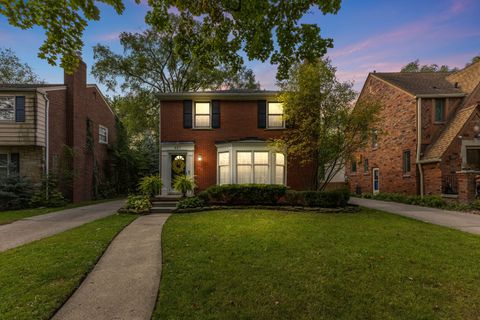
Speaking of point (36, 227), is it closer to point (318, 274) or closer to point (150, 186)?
point (150, 186)

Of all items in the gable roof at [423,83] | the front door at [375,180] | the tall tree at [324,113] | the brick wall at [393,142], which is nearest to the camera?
the tall tree at [324,113]

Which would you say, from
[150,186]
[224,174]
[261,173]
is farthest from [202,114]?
[150,186]

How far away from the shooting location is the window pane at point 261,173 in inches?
492

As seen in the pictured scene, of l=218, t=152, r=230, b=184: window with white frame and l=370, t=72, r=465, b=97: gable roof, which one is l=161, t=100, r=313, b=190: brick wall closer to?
l=218, t=152, r=230, b=184: window with white frame

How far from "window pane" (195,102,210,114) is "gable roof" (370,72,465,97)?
1270cm

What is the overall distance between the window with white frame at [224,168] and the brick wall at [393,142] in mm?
8209

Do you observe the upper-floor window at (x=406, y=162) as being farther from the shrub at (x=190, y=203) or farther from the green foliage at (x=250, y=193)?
the shrub at (x=190, y=203)

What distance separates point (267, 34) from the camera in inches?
197

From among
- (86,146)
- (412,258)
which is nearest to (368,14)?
(412,258)

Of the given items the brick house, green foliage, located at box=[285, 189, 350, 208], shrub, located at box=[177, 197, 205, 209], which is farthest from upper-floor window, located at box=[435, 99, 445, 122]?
shrub, located at box=[177, 197, 205, 209]

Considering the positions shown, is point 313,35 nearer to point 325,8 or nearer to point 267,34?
point 325,8

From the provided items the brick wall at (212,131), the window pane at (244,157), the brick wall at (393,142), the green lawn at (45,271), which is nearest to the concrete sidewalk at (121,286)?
the green lawn at (45,271)

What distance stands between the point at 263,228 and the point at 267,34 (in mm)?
5079

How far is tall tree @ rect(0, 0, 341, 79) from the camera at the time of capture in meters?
3.96
